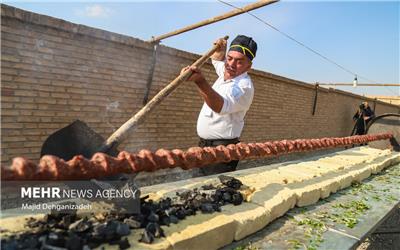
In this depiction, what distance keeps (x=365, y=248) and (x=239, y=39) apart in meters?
3.67

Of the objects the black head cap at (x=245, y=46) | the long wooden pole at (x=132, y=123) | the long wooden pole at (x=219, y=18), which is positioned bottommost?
the long wooden pole at (x=132, y=123)

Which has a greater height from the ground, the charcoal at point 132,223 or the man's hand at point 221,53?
the man's hand at point 221,53

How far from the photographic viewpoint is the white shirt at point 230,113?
9.63ft

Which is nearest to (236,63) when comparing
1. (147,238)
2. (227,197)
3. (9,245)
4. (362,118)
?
(227,197)

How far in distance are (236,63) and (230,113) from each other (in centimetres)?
50

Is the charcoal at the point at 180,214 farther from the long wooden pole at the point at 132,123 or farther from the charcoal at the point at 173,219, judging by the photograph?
the long wooden pole at the point at 132,123

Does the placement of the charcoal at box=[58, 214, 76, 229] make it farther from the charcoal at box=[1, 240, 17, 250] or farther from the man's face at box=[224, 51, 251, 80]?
the man's face at box=[224, 51, 251, 80]

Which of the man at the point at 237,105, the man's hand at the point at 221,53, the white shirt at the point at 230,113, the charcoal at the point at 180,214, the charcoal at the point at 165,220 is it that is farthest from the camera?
the man's hand at the point at 221,53

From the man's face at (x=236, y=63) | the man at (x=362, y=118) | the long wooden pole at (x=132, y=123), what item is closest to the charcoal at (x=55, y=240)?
the long wooden pole at (x=132, y=123)

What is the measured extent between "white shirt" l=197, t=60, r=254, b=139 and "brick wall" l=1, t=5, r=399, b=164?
2442 mm

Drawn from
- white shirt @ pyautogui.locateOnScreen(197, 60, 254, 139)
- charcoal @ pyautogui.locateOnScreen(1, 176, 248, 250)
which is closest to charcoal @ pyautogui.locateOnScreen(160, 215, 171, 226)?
charcoal @ pyautogui.locateOnScreen(1, 176, 248, 250)

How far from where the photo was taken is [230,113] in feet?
10.4

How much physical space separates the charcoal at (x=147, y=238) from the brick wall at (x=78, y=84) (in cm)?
358

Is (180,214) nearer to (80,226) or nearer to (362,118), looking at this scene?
(80,226)
